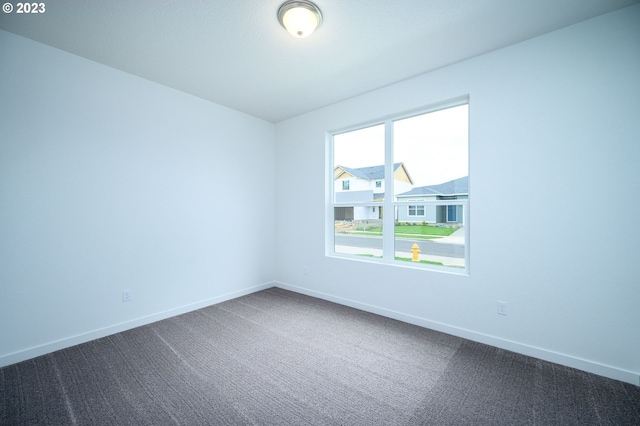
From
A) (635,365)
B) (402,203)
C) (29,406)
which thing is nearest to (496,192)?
(402,203)

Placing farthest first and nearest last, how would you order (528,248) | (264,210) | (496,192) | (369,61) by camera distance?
(264,210) → (369,61) → (496,192) → (528,248)

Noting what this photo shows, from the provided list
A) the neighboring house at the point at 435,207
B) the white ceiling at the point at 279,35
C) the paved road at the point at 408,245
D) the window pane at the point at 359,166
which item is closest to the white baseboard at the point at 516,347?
the paved road at the point at 408,245

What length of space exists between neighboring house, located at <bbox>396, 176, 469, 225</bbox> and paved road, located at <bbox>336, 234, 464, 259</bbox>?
0.26 metres

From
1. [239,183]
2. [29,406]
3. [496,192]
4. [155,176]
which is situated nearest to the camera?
[29,406]

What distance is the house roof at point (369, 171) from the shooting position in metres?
3.38

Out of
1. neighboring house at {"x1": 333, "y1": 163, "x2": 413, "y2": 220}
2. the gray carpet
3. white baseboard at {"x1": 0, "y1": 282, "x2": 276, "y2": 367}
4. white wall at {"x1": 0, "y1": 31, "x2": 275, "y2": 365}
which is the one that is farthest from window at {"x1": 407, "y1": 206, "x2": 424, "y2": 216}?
white baseboard at {"x1": 0, "y1": 282, "x2": 276, "y2": 367}

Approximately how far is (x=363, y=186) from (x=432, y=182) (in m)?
0.94

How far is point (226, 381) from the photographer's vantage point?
6.47ft

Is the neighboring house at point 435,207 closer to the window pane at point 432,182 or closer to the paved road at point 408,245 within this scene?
the window pane at point 432,182

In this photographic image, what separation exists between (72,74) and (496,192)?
4226mm

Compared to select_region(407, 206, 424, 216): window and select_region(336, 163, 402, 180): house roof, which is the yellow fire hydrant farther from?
select_region(336, 163, 402, 180): house roof

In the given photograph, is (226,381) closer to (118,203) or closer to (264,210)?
(118,203)

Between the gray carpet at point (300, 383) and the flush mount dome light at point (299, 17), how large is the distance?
2741 millimetres

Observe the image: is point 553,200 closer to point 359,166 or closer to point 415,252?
point 415,252
